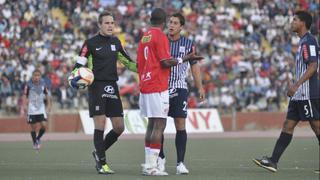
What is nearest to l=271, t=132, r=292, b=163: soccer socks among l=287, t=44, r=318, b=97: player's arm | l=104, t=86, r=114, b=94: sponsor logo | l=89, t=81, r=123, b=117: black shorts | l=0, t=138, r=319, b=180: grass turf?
l=0, t=138, r=319, b=180: grass turf

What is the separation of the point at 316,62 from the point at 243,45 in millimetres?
22634

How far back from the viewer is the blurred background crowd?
29203mm

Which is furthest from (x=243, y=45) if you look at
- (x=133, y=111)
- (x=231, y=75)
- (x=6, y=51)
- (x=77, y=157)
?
(x=77, y=157)

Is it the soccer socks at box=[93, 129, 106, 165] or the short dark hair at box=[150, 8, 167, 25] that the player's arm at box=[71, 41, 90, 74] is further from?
the short dark hair at box=[150, 8, 167, 25]

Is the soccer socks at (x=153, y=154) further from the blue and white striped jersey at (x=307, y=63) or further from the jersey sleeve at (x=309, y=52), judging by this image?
the jersey sleeve at (x=309, y=52)

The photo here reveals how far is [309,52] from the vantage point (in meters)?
11.4

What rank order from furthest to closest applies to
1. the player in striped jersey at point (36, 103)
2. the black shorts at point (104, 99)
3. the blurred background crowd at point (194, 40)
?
the blurred background crowd at point (194, 40) < the player in striped jersey at point (36, 103) < the black shorts at point (104, 99)

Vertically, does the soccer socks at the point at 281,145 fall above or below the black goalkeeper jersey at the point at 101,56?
below

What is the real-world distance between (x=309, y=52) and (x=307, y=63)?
160 mm

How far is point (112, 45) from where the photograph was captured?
1224cm

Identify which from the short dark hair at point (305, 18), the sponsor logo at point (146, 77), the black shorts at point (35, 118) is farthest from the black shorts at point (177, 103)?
the black shorts at point (35, 118)

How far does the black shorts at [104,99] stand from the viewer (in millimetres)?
12031

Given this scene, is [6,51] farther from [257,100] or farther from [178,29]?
[178,29]

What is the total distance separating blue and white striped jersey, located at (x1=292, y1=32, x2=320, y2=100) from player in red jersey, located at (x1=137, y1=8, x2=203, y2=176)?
5.71 ft
